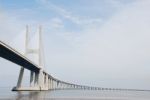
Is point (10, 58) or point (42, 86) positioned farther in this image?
point (42, 86)

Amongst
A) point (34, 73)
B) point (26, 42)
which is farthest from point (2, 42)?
point (34, 73)

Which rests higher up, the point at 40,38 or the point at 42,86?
the point at 40,38

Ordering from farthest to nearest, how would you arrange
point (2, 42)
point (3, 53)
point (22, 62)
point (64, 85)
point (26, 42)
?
1. point (64, 85)
2. point (26, 42)
3. point (22, 62)
4. point (3, 53)
5. point (2, 42)

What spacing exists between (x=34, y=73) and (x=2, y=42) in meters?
49.4

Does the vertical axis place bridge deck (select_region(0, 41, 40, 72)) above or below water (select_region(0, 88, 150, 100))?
above

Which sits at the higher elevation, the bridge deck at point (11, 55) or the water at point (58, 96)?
the bridge deck at point (11, 55)

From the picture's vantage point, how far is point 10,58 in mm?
71500

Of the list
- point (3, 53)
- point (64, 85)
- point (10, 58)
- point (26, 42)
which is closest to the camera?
point (3, 53)

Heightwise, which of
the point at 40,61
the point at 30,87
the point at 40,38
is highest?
the point at 40,38

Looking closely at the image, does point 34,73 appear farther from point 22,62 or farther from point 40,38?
point 22,62

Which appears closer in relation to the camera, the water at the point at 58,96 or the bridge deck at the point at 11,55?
the water at the point at 58,96

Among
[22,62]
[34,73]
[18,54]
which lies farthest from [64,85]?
[18,54]

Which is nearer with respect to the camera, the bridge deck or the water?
the water

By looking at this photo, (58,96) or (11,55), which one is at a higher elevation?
(11,55)
